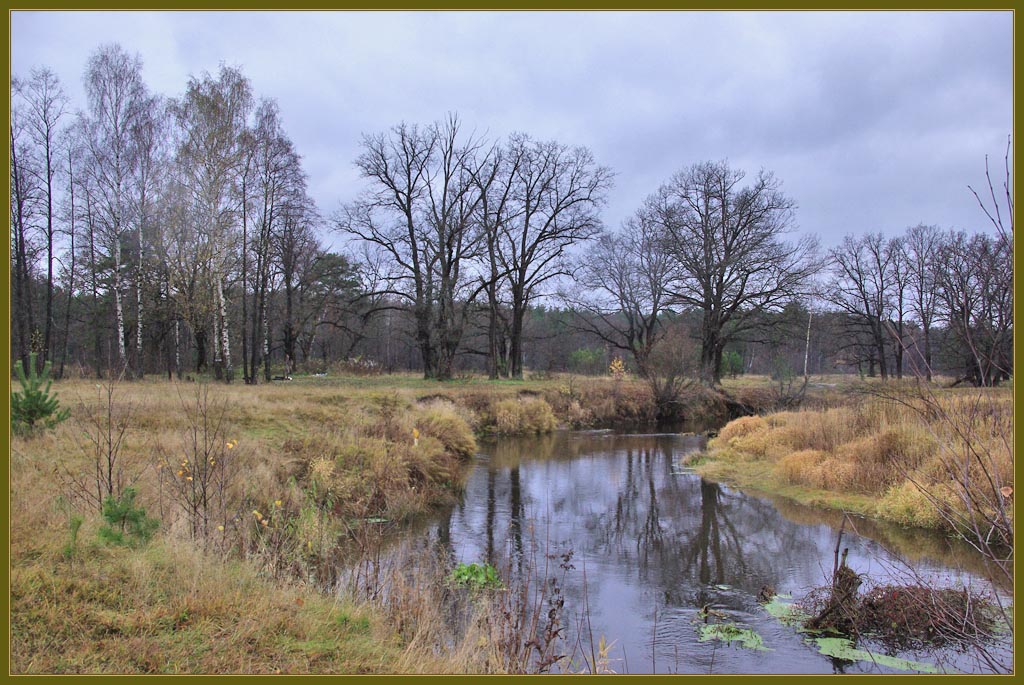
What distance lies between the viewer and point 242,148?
22.0m

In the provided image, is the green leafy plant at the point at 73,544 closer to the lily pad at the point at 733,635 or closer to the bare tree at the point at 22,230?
the lily pad at the point at 733,635

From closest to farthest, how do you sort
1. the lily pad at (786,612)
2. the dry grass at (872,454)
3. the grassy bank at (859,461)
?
the lily pad at (786,612), the dry grass at (872,454), the grassy bank at (859,461)

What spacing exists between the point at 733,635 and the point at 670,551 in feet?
10.5

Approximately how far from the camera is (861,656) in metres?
5.88

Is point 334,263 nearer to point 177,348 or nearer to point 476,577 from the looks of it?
point 177,348

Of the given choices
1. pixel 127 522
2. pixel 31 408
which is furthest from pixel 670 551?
pixel 31 408

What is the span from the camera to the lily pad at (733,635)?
6.21m

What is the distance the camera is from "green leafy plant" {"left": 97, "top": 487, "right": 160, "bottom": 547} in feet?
18.1

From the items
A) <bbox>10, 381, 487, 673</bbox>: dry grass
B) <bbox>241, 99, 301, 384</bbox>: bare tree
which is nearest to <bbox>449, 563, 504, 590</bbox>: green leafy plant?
<bbox>10, 381, 487, 673</bbox>: dry grass

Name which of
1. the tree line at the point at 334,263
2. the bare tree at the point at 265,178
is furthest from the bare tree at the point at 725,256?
the bare tree at the point at 265,178

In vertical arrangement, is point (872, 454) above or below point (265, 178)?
below

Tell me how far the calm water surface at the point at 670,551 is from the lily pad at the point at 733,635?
11 cm

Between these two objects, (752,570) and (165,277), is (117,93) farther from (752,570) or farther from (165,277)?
(752,570)

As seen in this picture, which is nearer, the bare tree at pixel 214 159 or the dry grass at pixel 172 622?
the dry grass at pixel 172 622
